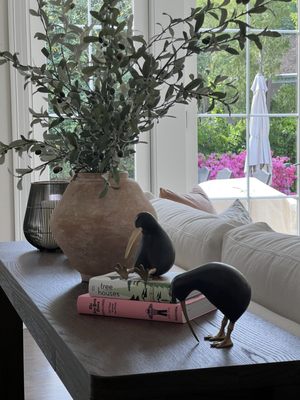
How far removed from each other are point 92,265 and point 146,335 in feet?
1.62

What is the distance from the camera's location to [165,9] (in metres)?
4.20

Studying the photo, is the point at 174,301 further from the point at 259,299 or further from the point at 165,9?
the point at 165,9

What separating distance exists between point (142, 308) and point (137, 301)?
0.06 feet

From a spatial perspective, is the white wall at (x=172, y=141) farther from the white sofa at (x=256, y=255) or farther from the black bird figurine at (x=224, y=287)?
the black bird figurine at (x=224, y=287)

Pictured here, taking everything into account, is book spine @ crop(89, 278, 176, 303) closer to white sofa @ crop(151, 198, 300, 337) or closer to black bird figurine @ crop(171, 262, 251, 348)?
black bird figurine @ crop(171, 262, 251, 348)

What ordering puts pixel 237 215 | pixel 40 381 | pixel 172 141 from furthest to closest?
1. pixel 172 141
2. pixel 40 381
3. pixel 237 215

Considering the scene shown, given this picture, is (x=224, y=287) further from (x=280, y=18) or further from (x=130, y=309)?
(x=280, y=18)

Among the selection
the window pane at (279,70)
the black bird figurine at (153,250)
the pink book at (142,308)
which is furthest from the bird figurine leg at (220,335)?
the window pane at (279,70)

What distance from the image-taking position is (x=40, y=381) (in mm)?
3170

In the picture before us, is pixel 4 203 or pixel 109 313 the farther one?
pixel 4 203

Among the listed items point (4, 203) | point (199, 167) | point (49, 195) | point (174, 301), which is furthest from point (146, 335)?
point (199, 167)

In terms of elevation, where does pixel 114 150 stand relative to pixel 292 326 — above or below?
above

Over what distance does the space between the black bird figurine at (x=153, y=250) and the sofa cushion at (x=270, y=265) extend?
0.26 meters

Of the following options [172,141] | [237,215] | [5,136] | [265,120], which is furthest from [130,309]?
[265,120]
